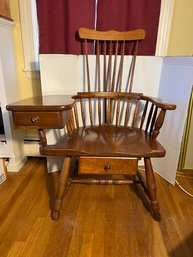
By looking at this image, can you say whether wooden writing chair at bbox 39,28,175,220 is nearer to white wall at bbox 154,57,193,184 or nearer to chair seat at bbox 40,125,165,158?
chair seat at bbox 40,125,165,158

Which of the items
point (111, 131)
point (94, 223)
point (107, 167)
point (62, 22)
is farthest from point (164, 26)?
point (94, 223)

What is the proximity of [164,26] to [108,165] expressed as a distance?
3.49 feet

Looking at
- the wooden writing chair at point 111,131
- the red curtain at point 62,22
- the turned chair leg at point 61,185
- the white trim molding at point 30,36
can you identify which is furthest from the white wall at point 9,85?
the turned chair leg at point 61,185

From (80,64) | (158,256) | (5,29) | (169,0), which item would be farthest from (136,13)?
(158,256)

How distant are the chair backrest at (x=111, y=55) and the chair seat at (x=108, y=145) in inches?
13.9

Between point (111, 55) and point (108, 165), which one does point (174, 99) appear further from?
point (108, 165)

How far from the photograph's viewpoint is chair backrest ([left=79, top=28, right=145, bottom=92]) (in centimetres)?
125

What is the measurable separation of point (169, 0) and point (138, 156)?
1.11 m

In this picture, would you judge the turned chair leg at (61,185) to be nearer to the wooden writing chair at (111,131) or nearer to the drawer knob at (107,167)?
the wooden writing chair at (111,131)

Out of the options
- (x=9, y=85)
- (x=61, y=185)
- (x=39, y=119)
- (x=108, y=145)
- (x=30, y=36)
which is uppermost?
(x=30, y=36)

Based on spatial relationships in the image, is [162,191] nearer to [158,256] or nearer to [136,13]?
[158,256]

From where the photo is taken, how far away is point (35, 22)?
1.43m

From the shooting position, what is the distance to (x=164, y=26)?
1351 mm

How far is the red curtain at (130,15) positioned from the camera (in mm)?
1264
